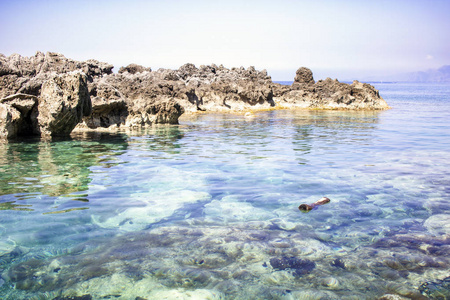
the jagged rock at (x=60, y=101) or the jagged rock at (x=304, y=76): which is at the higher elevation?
the jagged rock at (x=304, y=76)

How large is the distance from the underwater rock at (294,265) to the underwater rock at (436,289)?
3.50 ft

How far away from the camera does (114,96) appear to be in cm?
1783

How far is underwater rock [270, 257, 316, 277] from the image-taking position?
3854mm

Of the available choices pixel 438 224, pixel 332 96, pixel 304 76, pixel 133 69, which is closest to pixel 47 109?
pixel 438 224

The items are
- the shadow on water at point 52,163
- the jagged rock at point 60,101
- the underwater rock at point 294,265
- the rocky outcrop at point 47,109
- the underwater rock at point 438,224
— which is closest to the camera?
the underwater rock at point 294,265

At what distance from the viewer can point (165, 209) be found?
602 cm

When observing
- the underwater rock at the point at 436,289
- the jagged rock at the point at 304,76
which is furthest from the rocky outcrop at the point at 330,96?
the underwater rock at the point at 436,289

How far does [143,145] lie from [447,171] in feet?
31.7

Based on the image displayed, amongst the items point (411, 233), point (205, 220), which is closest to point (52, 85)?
point (205, 220)

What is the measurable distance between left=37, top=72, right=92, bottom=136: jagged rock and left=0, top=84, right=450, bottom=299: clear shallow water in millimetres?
3640

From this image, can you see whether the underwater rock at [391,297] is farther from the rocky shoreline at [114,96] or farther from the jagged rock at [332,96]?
the jagged rock at [332,96]

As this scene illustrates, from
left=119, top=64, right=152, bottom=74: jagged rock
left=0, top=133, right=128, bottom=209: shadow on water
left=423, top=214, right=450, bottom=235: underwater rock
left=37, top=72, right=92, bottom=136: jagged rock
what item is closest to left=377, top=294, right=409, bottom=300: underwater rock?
left=423, top=214, right=450, bottom=235: underwater rock

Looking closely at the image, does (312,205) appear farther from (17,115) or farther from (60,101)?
(17,115)

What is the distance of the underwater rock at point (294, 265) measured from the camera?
3.85 metres
